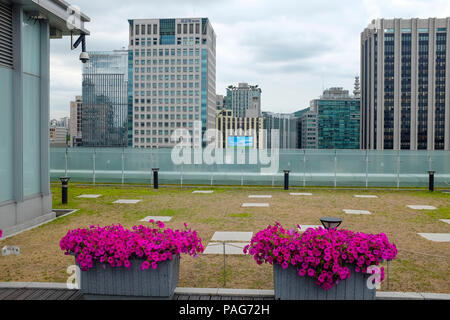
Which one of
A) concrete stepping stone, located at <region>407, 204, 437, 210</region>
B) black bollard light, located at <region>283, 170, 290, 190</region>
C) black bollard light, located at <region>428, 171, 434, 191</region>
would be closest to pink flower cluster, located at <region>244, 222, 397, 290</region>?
concrete stepping stone, located at <region>407, 204, 437, 210</region>

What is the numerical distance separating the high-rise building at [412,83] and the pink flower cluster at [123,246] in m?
161

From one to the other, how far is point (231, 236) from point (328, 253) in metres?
5.74

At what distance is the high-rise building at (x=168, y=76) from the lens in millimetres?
165875

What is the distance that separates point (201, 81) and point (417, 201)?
15495 cm

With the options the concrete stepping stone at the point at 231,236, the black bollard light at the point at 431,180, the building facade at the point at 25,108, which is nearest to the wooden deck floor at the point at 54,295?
the concrete stepping stone at the point at 231,236

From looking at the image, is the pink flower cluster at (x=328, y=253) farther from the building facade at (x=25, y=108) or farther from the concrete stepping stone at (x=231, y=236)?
the building facade at (x=25, y=108)

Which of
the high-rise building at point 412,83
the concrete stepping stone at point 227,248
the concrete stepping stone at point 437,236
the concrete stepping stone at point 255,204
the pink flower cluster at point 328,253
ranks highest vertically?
the high-rise building at point 412,83

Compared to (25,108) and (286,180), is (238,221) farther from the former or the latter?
(286,180)

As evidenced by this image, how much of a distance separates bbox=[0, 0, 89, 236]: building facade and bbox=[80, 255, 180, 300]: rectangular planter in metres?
6.44

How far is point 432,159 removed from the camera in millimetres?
23406

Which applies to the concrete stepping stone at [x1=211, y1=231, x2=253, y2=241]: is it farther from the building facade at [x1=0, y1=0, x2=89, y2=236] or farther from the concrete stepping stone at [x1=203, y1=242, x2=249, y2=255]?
the building facade at [x1=0, y1=0, x2=89, y2=236]

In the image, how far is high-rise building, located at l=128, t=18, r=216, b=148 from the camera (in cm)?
16588
